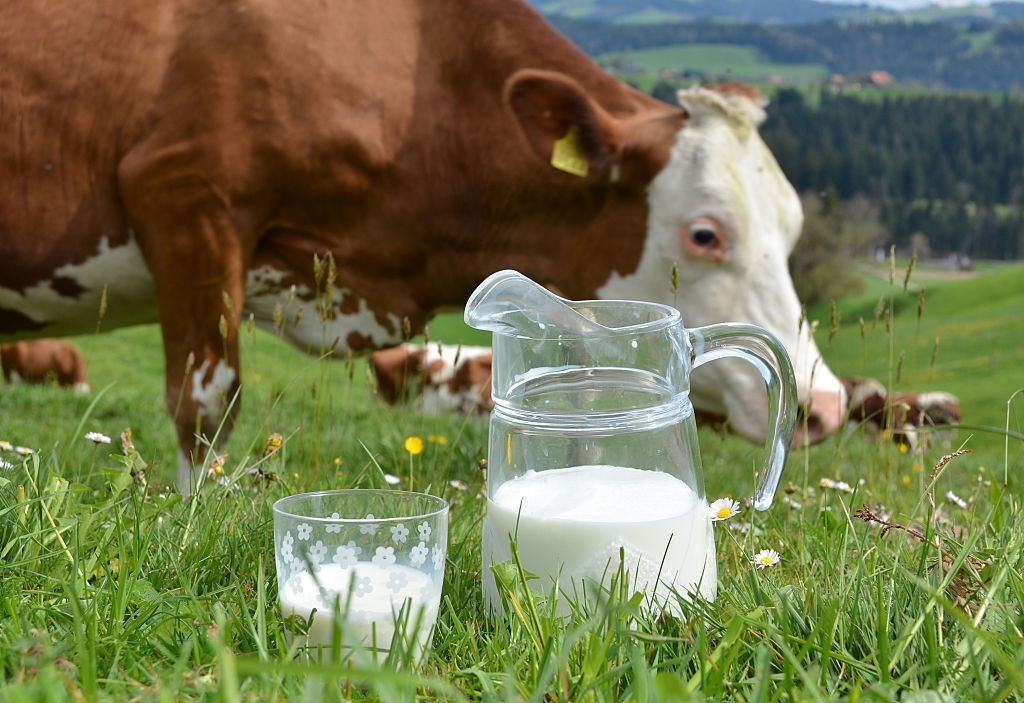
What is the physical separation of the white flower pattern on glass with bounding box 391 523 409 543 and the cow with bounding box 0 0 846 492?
2.05 m

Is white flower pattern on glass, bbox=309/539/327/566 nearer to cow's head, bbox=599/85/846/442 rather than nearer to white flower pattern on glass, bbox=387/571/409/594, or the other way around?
white flower pattern on glass, bbox=387/571/409/594

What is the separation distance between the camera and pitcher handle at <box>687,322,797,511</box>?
187 centimetres

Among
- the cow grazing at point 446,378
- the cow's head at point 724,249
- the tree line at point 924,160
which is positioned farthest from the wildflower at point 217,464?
the tree line at point 924,160

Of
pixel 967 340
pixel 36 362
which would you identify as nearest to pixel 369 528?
pixel 36 362

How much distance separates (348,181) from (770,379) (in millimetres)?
2411

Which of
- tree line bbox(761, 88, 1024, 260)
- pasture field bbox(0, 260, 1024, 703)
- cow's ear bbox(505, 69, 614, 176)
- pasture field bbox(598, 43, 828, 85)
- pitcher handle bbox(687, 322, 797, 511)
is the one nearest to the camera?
pasture field bbox(0, 260, 1024, 703)

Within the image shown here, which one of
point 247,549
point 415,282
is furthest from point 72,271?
point 247,549

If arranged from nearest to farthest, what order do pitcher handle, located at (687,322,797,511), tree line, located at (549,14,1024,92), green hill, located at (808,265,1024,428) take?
pitcher handle, located at (687,322,797,511), green hill, located at (808,265,1024,428), tree line, located at (549,14,1024,92)

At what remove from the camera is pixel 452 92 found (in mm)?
4363

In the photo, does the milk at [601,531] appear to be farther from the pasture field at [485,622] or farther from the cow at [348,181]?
the cow at [348,181]

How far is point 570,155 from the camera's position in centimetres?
428

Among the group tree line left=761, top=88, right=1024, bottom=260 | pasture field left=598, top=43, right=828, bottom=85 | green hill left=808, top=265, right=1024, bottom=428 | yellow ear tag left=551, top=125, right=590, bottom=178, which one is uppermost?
pasture field left=598, top=43, right=828, bottom=85

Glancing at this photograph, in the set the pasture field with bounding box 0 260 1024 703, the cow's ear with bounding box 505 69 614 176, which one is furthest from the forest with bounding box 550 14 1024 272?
the pasture field with bounding box 0 260 1024 703

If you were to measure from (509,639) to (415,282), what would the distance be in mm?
2972
